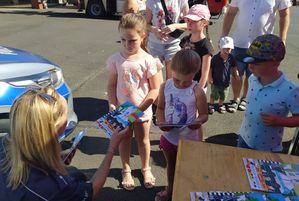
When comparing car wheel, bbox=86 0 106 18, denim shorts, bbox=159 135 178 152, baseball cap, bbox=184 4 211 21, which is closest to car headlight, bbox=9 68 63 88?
denim shorts, bbox=159 135 178 152

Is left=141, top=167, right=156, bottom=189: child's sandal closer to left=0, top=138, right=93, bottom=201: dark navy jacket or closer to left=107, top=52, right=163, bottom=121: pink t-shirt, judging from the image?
left=107, top=52, right=163, bottom=121: pink t-shirt

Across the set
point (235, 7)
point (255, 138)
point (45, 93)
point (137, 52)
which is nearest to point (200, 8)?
point (235, 7)

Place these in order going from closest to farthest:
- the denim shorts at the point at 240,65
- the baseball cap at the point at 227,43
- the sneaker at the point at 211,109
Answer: the denim shorts at the point at 240,65 → the baseball cap at the point at 227,43 → the sneaker at the point at 211,109

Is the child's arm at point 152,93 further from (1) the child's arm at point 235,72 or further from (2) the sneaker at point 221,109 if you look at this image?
(2) the sneaker at point 221,109

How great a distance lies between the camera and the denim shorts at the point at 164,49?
408cm

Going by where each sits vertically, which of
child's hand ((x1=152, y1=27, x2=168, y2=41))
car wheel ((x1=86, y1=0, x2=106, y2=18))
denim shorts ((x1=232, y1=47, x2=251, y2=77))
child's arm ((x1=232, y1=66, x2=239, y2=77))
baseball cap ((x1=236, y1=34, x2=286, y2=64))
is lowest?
car wheel ((x1=86, y1=0, x2=106, y2=18))

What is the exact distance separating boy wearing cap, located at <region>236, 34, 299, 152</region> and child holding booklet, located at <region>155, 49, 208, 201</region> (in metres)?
Result: 0.35

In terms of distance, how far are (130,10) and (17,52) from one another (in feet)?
4.30

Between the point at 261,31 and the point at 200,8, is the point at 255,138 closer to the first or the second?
the point at 200,8

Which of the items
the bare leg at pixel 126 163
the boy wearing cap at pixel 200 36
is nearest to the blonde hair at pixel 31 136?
the bare leg at pixel 126 163

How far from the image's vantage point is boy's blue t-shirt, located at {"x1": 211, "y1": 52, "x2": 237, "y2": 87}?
4570mm

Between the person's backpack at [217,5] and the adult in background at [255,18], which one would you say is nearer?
the adult in background at [255,18]

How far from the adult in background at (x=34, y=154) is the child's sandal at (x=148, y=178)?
1.66m

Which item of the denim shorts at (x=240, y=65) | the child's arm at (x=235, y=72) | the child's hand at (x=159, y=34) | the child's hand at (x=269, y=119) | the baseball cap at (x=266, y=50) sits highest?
the baseball cap at (x=266, y=50)
